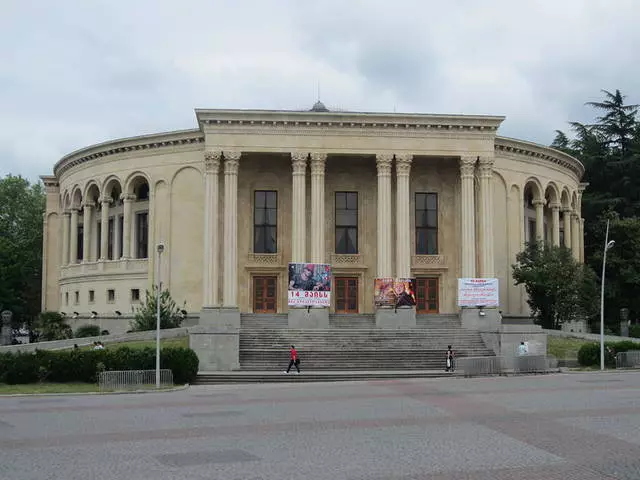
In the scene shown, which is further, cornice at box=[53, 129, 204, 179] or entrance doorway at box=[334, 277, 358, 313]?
cornice at box=[53, 129, 204, 179]

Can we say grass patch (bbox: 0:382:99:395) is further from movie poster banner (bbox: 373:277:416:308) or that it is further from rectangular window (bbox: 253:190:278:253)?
rectangular window (bbox: 253:190:278:253)

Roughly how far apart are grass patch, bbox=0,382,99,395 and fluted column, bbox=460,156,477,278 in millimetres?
24203

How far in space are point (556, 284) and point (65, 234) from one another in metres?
36.5

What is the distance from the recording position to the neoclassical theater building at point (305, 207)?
162 ft

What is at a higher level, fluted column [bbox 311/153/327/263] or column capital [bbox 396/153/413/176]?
column capital [bbox 396/153/413/176]

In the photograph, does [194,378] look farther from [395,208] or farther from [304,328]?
[395,208]

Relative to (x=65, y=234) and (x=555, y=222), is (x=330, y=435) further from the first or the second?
(x=65, y=234)

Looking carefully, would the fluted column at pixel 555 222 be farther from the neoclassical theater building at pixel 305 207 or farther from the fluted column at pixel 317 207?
the fluted column at pixel 317 207

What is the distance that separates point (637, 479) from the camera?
13.6 m

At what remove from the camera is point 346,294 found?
2069 inches

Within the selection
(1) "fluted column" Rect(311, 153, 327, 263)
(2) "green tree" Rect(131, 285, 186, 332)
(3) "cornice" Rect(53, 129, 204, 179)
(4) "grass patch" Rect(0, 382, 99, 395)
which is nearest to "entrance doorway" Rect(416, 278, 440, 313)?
(1) "fluted column" Rect(311, 153, 327, 263)

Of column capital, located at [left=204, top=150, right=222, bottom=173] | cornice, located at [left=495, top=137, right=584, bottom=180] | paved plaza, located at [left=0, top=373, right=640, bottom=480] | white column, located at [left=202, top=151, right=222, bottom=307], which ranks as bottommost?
paved plaza, located at [left=0, top=373, right=640, bottom=480]

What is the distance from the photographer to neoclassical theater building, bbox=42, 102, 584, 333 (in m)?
49.2

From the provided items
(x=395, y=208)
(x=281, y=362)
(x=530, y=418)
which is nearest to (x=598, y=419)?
(x=530, y=418)
